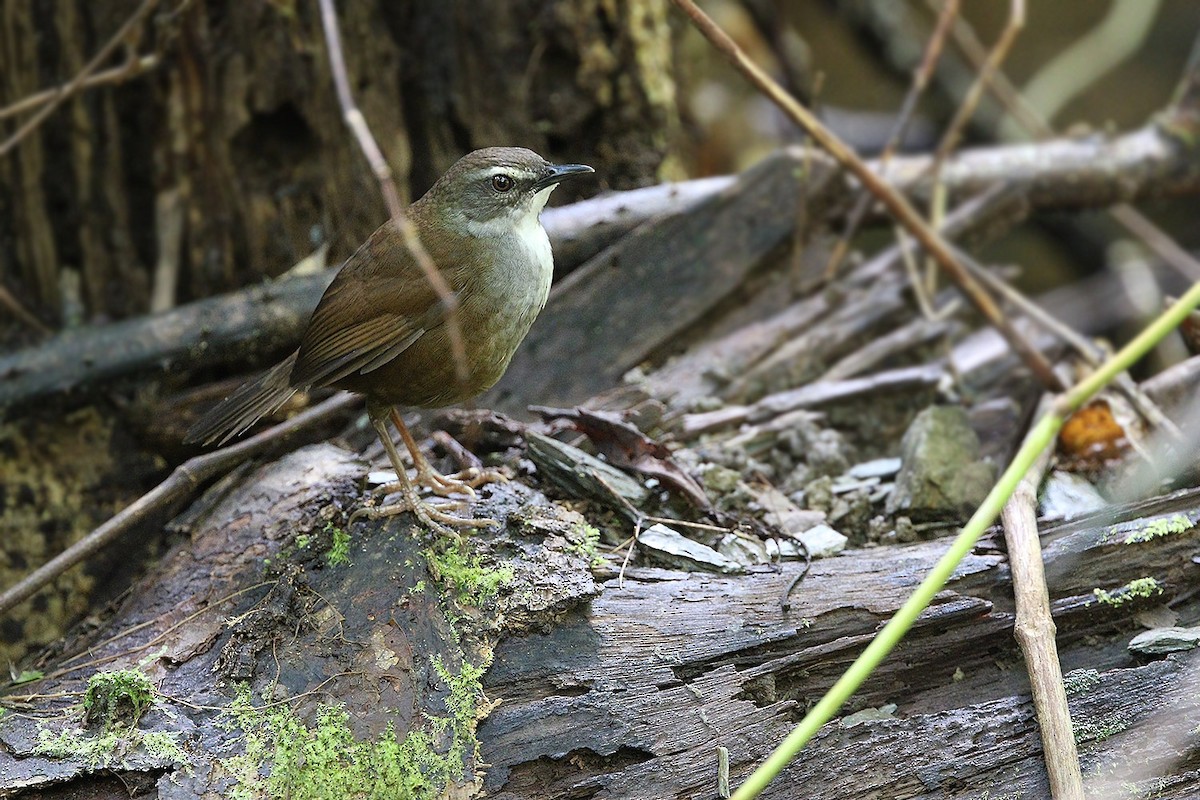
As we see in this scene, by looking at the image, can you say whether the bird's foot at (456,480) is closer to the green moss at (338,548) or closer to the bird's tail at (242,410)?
the green moss at (338,548)

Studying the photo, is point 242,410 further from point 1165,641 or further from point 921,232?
point 1165,641

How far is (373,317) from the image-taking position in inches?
135

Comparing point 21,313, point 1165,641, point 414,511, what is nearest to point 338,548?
point 414,511

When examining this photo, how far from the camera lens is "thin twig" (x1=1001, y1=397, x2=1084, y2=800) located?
8.35 ft

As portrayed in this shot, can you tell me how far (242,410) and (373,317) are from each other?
575 mm

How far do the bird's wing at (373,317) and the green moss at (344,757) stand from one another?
1.15m

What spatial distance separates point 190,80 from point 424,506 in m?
2.53

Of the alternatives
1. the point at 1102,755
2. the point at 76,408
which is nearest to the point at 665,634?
the point at 1102,755

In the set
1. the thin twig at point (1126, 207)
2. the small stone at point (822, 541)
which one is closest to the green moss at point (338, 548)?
the small stone at point (822, 541)

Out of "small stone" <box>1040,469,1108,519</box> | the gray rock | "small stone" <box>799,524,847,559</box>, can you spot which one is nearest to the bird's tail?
"small stone" <box>799,524,847,559</box>

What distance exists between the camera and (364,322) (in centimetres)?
342

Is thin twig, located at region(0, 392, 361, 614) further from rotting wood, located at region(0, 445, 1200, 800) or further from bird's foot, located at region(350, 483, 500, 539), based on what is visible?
bird's foot, located at region(350, 483, 500, 539)

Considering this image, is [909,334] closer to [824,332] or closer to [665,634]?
[824,332]

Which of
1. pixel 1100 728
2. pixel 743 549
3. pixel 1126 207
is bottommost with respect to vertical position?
pixel 1100 728
